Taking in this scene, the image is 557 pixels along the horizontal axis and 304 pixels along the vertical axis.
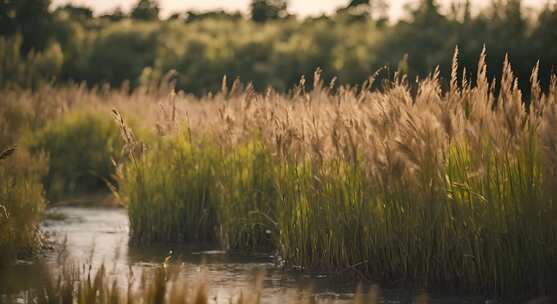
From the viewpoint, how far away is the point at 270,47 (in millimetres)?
34781

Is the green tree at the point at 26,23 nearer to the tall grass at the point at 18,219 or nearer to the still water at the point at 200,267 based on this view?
the still water at the point at 200,267

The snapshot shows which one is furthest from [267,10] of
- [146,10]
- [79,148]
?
[79,148]

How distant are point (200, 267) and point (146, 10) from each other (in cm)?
5902

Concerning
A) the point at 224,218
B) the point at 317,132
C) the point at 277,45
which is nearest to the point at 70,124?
the point at 224,218

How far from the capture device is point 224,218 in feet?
32.7

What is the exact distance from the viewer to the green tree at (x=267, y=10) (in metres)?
61.2

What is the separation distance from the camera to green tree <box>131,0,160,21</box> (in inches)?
2598

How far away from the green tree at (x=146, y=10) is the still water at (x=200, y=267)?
55.3m

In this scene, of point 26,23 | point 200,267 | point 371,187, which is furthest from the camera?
point 26,23

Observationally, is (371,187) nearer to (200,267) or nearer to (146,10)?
(200,267)

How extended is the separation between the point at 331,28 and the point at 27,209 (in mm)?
28196

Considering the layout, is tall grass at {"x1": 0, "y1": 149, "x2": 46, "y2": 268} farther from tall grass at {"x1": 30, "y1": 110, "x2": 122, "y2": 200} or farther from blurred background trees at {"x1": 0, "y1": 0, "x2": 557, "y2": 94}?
blurred background trees at {"x1": 0, "y1": 0, "x2": 557, "y2": 94}

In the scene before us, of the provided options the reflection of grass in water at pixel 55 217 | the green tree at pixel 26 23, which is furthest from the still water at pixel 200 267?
the green tree at pixel 26 23

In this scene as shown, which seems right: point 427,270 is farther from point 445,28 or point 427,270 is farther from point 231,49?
point 231,49
